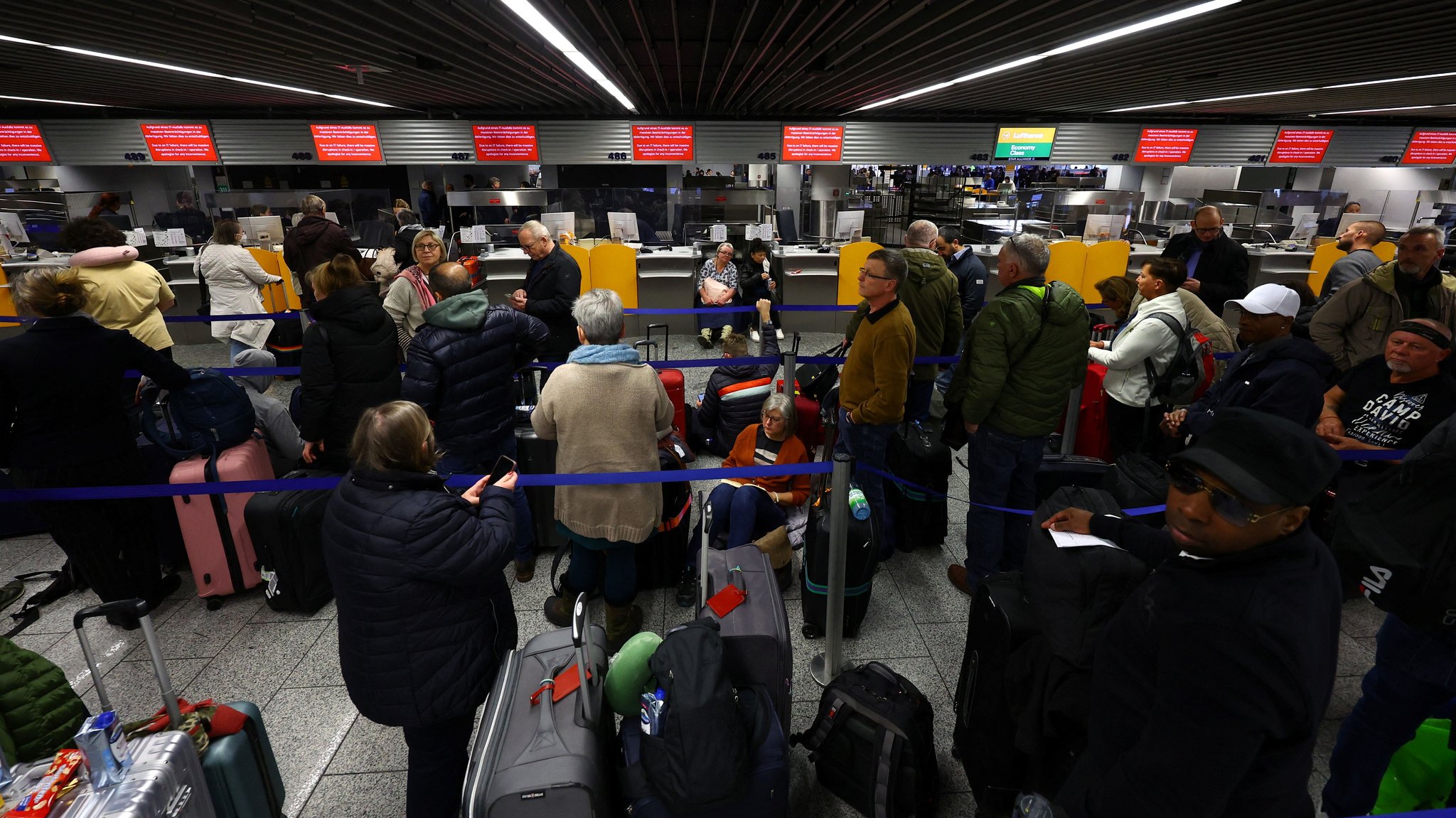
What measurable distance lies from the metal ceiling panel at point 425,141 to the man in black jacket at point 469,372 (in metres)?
10.3

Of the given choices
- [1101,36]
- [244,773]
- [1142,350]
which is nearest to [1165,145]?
[1101,36]

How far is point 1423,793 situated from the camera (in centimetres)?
178

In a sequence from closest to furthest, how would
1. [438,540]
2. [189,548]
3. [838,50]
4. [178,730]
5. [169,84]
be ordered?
[178,730] → [438,540] → [189,548] → [838,50] → [169,84]

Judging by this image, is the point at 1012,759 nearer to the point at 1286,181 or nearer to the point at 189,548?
the point at 189,548

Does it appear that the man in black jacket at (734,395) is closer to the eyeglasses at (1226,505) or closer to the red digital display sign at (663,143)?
the eyeglasses at (1226,505)

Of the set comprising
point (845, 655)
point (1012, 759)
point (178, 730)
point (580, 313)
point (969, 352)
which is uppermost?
point (580, 313)

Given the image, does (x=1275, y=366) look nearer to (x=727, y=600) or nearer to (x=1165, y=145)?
(x=727, y=600)

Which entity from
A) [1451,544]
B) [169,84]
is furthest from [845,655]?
[169,84]

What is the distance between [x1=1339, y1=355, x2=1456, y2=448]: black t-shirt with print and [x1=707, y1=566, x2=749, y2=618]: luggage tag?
8.74 ft

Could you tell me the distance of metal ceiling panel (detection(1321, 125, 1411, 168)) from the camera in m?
12.9

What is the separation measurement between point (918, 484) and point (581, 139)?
426 inches

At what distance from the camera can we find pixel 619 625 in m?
2.94

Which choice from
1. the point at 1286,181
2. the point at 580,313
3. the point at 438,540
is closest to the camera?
the point at 438,540

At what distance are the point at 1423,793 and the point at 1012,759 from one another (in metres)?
1.04
